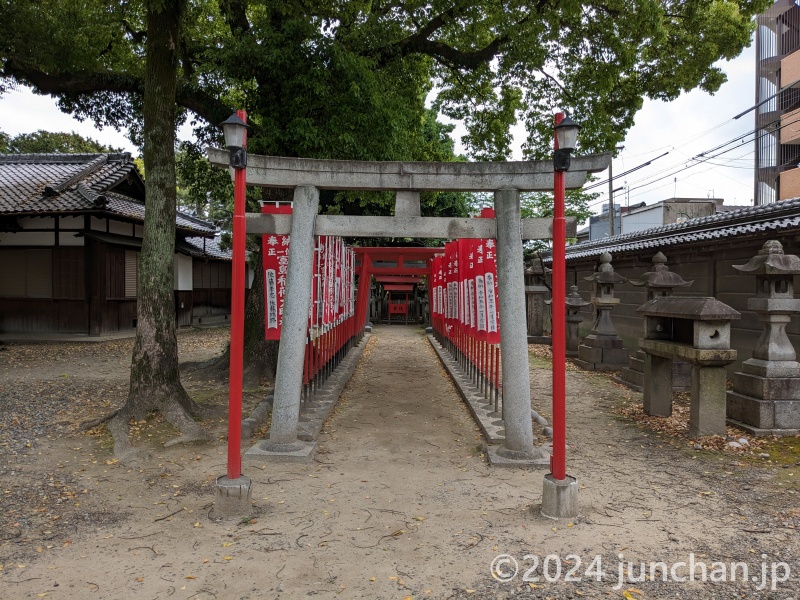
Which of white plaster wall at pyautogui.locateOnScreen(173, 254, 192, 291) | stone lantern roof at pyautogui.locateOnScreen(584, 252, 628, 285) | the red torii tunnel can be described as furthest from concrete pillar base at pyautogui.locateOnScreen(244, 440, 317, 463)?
white plaster wall at pyautogui.locateOnScreen(173, 254, 192, 291)

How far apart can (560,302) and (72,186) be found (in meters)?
16.3

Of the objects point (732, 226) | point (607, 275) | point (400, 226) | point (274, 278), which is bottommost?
point (274, 278)

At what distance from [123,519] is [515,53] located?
9.63m

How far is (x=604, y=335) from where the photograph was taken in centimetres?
1269

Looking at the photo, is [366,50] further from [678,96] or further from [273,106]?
[678,96]

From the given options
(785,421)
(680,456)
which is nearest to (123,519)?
(680,456)

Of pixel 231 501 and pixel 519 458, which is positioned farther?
pixel 519 458

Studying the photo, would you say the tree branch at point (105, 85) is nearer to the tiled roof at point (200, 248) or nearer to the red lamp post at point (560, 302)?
the red lamp post at point (560, 302)

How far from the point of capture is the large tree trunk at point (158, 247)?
6.81 meters

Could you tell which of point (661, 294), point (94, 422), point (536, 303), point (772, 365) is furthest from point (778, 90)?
point (94, 422)

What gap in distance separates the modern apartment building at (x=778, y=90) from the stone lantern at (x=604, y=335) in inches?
398

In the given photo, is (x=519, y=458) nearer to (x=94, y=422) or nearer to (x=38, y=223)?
(x=94, y=422)

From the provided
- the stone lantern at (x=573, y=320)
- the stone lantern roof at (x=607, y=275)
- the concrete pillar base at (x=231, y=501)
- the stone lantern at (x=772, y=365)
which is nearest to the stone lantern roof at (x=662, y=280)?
the stone lantern roof at (x=607, y=275)

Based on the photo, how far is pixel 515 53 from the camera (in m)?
9.94
